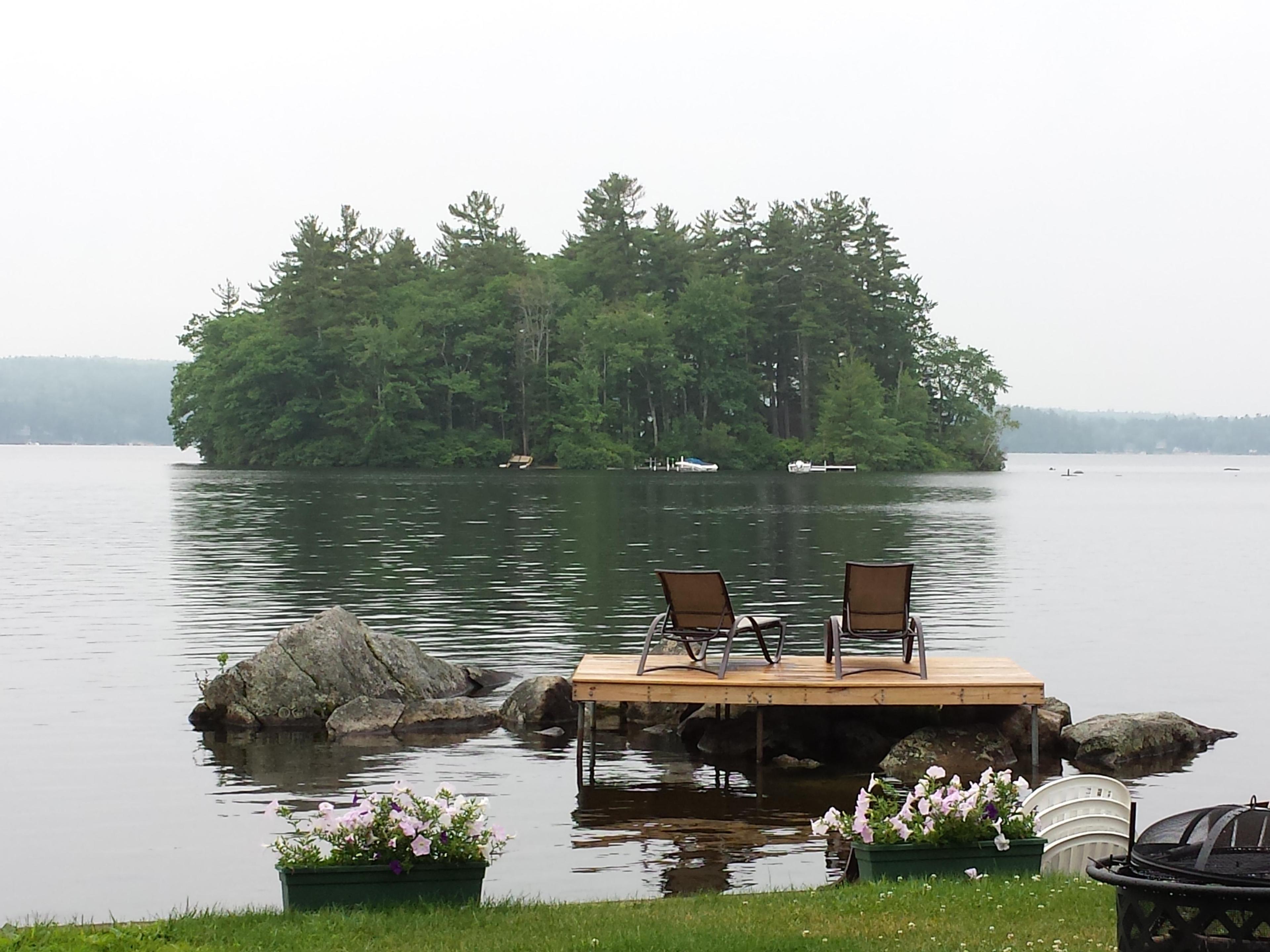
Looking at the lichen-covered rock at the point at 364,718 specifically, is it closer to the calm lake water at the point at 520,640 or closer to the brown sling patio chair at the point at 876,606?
the calm lake water at the point at 520,640

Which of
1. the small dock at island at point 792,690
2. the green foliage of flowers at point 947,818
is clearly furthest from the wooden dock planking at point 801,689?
the green foliage of flowers at point 947,818

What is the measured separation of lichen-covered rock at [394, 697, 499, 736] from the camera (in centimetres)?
1368

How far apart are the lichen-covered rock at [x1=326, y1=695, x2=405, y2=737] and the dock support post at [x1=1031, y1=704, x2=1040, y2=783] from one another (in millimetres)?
5798

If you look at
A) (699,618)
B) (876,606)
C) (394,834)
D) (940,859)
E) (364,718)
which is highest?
(876,606)

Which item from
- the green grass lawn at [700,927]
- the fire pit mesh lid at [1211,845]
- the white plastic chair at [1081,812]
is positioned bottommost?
the green grass lawn at [700,927]

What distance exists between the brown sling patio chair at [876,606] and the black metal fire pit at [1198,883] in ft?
25.9

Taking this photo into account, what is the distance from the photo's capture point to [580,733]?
11961mm

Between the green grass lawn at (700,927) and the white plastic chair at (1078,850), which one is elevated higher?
the green grass lawn at (700,927)

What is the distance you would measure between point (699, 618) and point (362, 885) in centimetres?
588

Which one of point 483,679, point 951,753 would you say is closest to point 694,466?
point 483,679

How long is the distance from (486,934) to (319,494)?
57010mm

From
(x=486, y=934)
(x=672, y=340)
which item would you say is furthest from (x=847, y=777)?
(x=672, y=340)

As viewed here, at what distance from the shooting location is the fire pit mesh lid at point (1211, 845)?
396cm

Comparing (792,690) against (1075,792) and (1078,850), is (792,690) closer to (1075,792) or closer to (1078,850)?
(1075,792)
